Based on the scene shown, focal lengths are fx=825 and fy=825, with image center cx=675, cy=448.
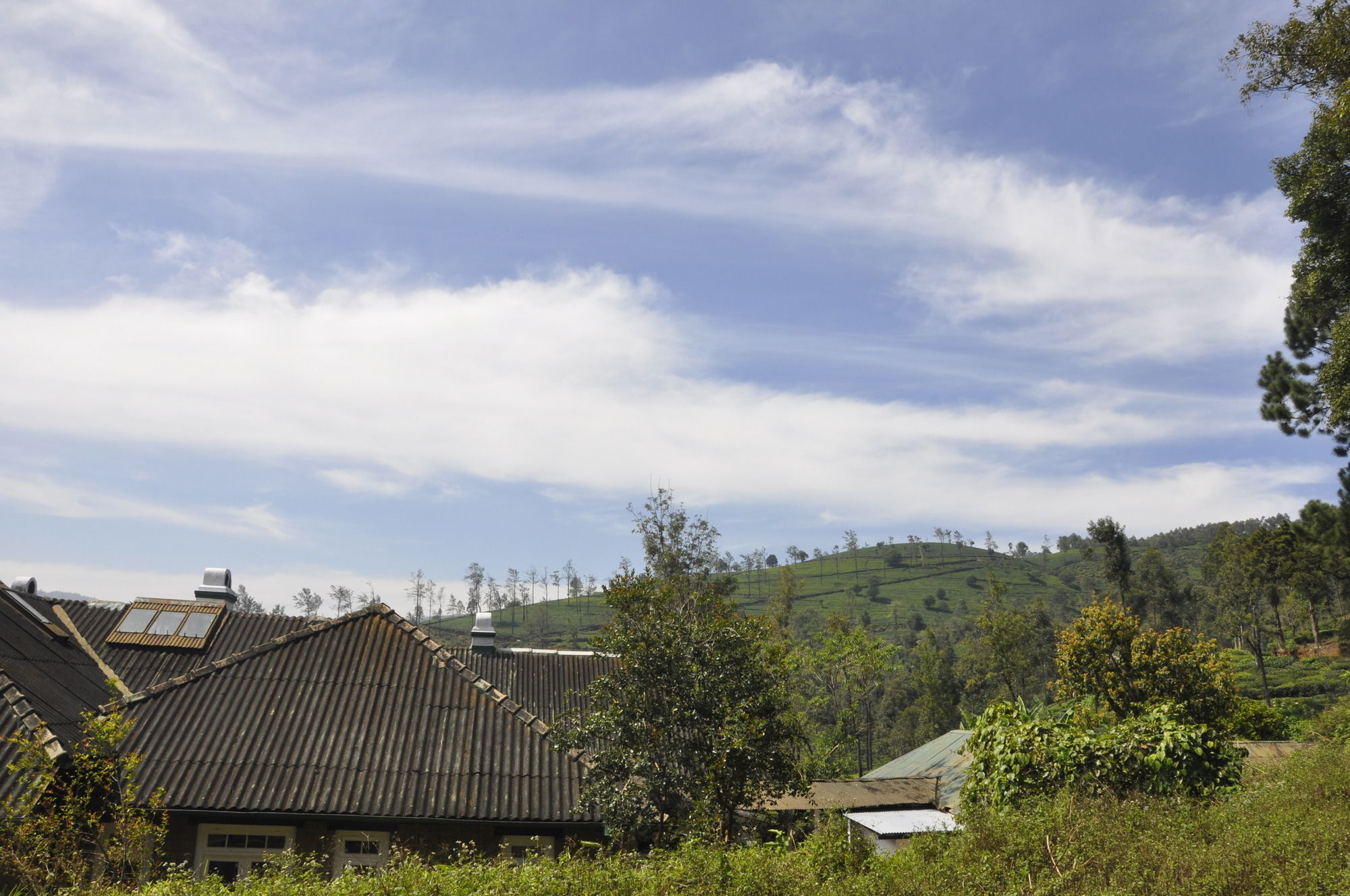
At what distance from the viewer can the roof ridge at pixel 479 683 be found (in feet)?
47.1

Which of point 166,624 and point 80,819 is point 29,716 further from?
point 166,624

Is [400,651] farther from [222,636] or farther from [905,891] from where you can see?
[905,891]

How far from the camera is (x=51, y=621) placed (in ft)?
60.1

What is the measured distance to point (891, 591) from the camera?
157750 millimetres

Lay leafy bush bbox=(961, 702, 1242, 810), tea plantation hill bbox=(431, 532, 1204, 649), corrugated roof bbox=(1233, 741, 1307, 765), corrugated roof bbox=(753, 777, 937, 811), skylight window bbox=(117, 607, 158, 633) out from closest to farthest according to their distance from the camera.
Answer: leafy bush bbox=(961, 702, 1242, 810), skylight window bbox=(117, 607, 158, 633), corrugated roof bbox=(1233, 741, 1307, 765), corrugated roof bbox=(753, 777, 937, 811), tea plantation hill bbox=(431, 532, 1204, 649)

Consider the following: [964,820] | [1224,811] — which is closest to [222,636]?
[964,820]

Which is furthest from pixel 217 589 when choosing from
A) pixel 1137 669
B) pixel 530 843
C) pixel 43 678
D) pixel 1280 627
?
pixel 1280 627

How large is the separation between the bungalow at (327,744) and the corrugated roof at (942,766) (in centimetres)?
1515

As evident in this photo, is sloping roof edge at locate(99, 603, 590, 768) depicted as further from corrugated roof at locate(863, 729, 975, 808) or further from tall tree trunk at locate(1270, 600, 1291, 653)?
tall tree trunk at locate(1270, 600, 1291, 653)

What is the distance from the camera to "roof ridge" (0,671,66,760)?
11250mm

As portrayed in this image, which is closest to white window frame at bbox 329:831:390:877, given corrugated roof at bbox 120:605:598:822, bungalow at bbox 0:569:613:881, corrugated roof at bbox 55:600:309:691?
bungalow at bbox 0:569:613:881

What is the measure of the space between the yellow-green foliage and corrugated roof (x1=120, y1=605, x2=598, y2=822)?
550cm

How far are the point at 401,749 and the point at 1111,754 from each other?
33.9ft

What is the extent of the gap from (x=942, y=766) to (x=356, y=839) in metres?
21.1
